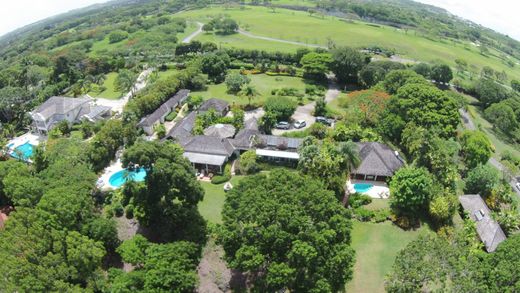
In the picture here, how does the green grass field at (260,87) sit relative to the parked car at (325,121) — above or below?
below

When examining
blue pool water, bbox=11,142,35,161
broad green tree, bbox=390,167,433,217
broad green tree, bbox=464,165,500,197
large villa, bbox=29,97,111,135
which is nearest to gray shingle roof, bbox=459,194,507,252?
broad green tree, bbox=464,165,500,197

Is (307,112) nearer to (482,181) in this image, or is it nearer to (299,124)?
(299,124)

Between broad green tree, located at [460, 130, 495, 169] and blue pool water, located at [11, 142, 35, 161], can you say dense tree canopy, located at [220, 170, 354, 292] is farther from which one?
blue pool water, located at [11, 142, 35, 161]

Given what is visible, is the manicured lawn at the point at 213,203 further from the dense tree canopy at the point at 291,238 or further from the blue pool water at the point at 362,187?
the blue pool water at the point at 362,187

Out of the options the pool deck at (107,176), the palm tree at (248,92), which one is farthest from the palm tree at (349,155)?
the pool deck at (107,176)

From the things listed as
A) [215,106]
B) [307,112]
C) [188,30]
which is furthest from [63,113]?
[188,30]

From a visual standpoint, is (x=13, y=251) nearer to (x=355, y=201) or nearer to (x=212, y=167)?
(x=212, y=167)
